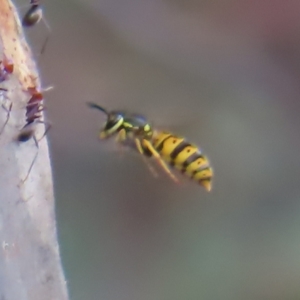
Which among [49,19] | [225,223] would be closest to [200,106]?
[225,223]

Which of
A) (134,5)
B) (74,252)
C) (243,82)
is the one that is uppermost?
(134,5)

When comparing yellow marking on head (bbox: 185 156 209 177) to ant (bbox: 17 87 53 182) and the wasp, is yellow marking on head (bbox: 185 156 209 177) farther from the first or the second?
ant (bbox: 17 87 53 182)

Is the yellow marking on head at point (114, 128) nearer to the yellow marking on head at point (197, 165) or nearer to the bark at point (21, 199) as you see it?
the yellow marking on head at point (197, 165)

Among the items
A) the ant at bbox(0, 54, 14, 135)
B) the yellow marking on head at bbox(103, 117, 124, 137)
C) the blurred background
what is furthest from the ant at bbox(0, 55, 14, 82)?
the blurred background

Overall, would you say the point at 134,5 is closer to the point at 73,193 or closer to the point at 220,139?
the point at 220,139

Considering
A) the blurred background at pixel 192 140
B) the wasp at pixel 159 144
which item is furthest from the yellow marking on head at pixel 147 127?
the blurred background at pixel 192 140

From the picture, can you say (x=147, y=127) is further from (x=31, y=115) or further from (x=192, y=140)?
(x=192, y=140)
